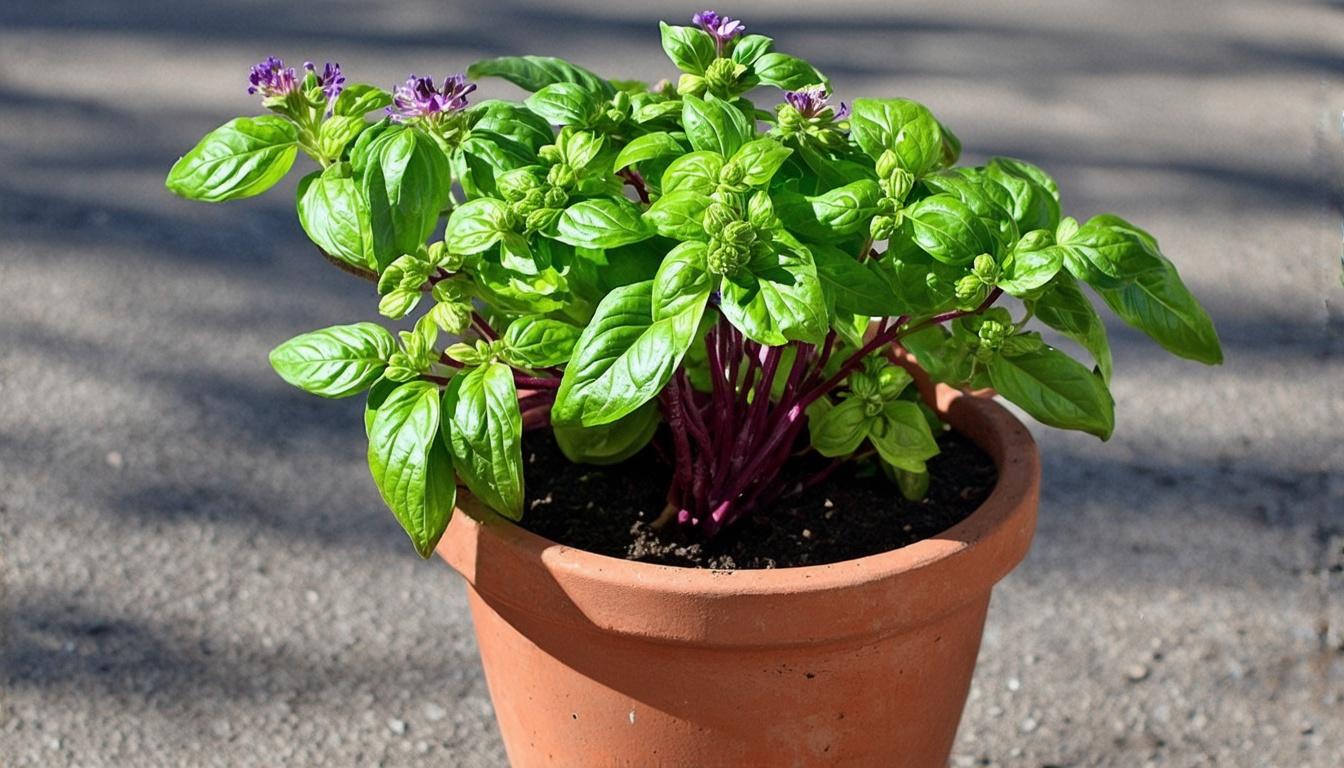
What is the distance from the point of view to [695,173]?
125 centimetres

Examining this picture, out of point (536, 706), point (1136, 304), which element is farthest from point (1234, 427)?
point (536, 706)

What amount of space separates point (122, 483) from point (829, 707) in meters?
1.47

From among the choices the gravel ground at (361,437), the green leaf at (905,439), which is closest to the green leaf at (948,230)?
the green leaf at (905,439)

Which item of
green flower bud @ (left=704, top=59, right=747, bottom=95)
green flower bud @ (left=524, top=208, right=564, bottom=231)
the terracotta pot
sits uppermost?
green flower bud @ (left=704, top=59, right=747, bottom=95)

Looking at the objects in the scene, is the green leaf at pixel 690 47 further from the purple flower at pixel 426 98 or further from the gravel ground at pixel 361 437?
the gravel ground at pixel 361 437

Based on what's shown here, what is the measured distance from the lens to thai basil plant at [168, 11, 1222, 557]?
122cm

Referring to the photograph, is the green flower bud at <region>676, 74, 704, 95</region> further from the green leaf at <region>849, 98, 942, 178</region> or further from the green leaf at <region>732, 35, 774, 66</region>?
the green leaf at <region>849, 98, 942, 178</region>

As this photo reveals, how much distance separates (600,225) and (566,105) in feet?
0.56

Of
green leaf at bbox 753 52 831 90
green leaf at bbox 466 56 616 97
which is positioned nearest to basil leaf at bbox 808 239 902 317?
green leaf at bbox 753 52 831 90

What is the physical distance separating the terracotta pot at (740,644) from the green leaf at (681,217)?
11.4 inches

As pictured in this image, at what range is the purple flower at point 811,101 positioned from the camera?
1306 mm

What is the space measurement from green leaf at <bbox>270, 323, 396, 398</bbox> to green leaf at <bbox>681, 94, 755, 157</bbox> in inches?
12.8

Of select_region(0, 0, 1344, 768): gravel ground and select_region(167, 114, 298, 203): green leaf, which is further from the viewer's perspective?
select_region(0, 0, 1344, 768): gravel ground

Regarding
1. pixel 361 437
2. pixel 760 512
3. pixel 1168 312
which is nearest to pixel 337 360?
pixel 760 512
